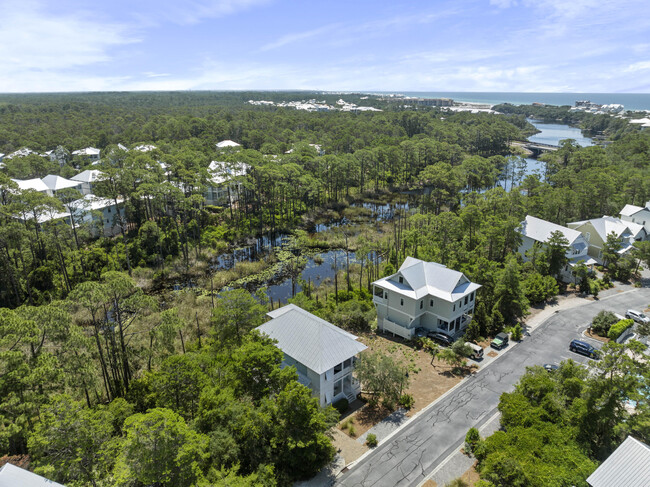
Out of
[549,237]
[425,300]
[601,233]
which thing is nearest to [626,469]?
[425,300]

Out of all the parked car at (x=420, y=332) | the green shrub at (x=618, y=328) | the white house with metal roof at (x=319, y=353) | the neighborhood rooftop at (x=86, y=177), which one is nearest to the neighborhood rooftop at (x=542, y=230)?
the green shrub at (x=618, y=328)

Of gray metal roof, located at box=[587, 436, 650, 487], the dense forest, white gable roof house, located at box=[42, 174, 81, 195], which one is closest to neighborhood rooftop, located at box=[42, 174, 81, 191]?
white gable roof house, located at box=[42, 174, 81, 195]

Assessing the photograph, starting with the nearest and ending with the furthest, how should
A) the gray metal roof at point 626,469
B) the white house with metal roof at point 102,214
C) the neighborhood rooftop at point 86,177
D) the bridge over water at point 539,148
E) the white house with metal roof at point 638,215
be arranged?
the gray metal roof at point 626,469
the white house with metal roof at point 102,214
the white house with metal roof at point 638,215
the neighborhood rooftop at point 86,177
the bridge over water at point 539,148

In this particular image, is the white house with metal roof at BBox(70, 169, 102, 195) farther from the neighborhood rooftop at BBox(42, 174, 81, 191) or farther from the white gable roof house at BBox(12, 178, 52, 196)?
the white gable roof house at BBox(12, 178, 52, 196)

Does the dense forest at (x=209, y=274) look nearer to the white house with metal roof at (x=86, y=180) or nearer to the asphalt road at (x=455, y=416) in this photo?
the asphalt road at (x=455, y=416)

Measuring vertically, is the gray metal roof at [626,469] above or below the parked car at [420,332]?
above

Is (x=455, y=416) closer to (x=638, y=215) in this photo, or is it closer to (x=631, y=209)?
(x=638, y=215)
